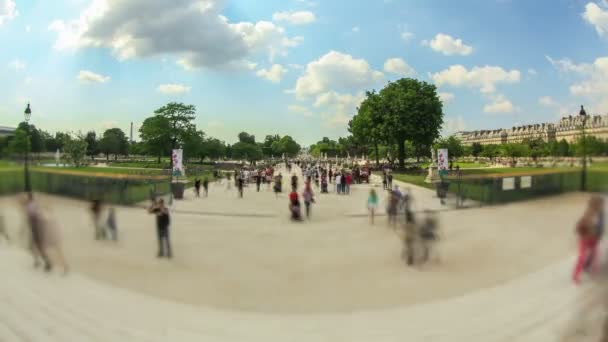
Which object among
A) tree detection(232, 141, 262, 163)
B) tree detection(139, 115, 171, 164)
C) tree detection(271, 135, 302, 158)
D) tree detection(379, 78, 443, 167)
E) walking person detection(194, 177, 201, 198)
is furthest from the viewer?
tree detection(379, 78, 443, 167)

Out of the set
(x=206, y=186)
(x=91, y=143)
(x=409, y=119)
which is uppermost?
(x=409, y=119)

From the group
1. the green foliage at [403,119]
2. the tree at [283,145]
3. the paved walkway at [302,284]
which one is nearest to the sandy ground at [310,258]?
the paved walkway at [302,284]

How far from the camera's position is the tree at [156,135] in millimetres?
2107

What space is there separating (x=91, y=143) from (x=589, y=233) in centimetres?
238

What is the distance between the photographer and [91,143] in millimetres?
1883

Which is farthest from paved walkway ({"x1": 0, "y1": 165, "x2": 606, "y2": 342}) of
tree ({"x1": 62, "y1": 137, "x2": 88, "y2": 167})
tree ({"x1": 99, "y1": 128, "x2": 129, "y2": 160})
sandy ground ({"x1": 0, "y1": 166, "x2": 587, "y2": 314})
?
tree ({"x1": 99, "y1": 128, "x2": 129, "y2": 160})

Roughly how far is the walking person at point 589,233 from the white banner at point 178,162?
216 centimetres

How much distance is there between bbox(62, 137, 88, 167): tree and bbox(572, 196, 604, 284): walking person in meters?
2.35

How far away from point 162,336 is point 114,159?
1.23 meters

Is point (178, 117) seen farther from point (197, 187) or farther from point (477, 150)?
point (477, 150)

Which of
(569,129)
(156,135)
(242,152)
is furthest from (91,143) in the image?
(242,152)

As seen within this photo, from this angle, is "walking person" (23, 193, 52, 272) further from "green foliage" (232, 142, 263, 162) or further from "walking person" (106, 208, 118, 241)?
"green foliage" (232, 142, 263, 162)

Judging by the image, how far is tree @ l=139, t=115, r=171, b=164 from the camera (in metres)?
2.11

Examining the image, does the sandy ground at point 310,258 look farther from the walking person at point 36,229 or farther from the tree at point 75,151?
the tree at point 75,151
